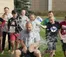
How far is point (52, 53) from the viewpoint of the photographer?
36.9ft

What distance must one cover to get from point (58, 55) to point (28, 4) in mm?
15305

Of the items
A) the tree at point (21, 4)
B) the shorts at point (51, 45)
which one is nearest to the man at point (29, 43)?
the shorts at point (51, 45)

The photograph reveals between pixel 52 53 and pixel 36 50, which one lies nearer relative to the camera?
pixel 36 50

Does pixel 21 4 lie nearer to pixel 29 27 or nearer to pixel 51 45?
pixel 51 45

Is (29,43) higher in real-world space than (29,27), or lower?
lower

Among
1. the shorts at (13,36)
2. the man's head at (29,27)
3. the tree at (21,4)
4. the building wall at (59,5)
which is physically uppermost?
the man's head at (29,27)

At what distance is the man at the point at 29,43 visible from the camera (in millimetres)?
9023

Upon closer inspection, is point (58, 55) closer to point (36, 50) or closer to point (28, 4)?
point (36, 50)

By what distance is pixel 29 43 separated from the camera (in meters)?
9.25

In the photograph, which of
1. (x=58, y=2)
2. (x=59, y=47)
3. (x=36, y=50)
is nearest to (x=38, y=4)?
(x=58, y=2)

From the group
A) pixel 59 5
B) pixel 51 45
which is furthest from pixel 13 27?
pixel 59 5

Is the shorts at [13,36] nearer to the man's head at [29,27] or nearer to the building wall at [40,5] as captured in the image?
the man's head at [29,27]

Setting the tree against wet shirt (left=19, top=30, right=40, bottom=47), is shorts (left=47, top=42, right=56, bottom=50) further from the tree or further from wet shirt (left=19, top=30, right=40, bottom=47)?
the tree

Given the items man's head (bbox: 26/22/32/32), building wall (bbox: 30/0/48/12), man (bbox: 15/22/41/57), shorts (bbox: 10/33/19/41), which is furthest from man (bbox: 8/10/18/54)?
building wall (bbox: 30/0/48/12)
